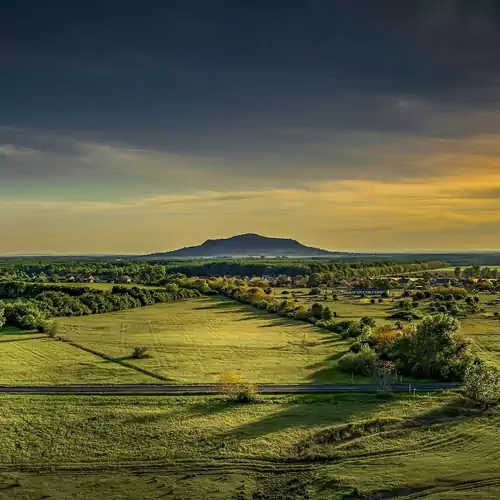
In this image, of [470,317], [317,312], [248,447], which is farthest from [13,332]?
[470,317]

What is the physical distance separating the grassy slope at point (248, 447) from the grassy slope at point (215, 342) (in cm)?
1349

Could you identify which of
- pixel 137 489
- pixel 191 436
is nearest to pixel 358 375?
pixel 191 436

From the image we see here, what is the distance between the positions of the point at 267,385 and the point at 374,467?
79.1 feet

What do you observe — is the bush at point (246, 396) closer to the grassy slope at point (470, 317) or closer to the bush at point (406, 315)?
the grassy slope at point (470, 317)

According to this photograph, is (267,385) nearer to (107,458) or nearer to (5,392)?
(107,458)

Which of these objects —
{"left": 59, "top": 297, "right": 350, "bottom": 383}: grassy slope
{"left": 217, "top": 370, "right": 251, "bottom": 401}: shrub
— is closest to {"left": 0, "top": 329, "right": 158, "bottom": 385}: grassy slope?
{"left": 59, "top": 297, "right": 350, "bottom": 383}: grassy slope

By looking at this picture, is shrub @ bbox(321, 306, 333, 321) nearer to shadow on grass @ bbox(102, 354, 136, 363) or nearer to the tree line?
shadow on grass @ bbox(102, 354, 136, 363)

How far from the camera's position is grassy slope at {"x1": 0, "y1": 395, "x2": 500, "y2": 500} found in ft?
133

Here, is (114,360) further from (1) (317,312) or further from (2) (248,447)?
(1) (317,312)

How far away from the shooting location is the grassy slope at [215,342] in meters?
74.9

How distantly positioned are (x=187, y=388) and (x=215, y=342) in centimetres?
3259

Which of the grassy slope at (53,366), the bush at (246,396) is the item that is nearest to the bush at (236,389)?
the bush at (246,396)

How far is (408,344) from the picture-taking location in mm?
77812

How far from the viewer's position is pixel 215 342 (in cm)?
9788
